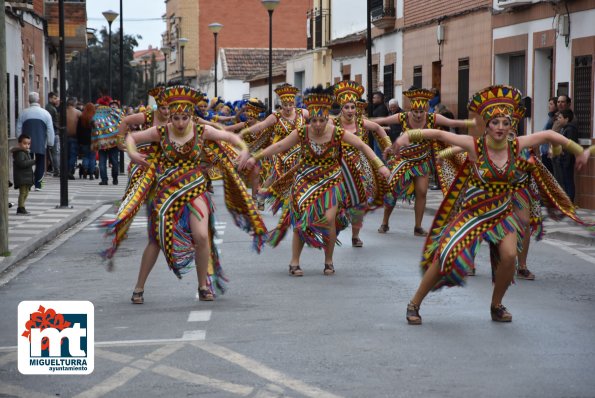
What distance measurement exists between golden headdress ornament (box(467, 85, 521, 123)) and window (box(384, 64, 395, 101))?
25107 millimetres

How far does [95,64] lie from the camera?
9975 cm

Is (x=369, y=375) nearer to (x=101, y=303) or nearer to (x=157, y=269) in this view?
(x=101, y=303)

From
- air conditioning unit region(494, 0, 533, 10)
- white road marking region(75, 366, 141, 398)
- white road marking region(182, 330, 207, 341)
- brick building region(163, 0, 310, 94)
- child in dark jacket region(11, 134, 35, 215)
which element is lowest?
white road marking region(182, 330, 207, 341)

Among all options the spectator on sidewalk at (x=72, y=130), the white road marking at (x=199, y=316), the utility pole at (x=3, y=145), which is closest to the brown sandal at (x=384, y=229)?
the utility pole at (x=3, y=145)

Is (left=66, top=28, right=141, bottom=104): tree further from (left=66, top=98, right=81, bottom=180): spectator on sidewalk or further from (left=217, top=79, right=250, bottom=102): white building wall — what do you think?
(left=66, top=98, right=81, bottom=180): spectator on sidewalk

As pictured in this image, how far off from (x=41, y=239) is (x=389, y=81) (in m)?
20.2

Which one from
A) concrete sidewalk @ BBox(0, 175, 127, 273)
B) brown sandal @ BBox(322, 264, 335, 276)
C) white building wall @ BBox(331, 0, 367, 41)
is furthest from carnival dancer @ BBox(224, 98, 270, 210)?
white building wall @ BBox(331, 0, 367, 41)

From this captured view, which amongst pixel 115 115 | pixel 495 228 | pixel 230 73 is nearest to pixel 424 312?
pixel 495 228

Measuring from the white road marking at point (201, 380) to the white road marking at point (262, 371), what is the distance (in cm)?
24

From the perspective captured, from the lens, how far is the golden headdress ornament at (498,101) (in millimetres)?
8992

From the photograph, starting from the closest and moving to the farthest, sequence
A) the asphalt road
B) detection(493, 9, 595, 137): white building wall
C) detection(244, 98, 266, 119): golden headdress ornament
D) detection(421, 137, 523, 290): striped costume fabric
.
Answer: the asphalt road, detection(421, 137, 523, 290): striped costume fabric, detection(493, 9, 595, 137): white building wall, detection(244, 98, 266, 119): golden headdress ornament

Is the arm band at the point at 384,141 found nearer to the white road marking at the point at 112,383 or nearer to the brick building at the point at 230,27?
the white road marking at the point at 112,383

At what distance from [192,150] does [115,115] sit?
13.2 m

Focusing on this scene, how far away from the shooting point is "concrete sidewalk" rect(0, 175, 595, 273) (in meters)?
15.1
